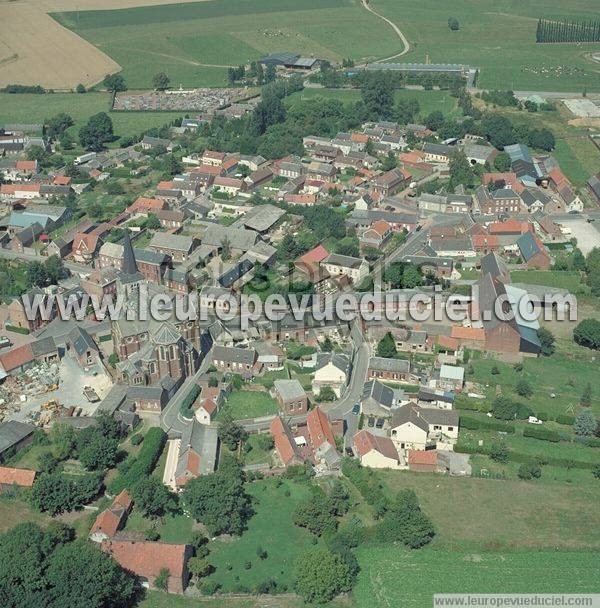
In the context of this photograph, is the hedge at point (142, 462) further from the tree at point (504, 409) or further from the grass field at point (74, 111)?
the grass field at point (74, 111)

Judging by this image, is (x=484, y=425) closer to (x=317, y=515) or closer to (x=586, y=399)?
(x=586, y=399)

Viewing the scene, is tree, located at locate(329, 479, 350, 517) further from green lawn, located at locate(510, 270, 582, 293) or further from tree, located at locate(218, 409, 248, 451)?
green lawn, located at locate(510, 270, 582, 293)

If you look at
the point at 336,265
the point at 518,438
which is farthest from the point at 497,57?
the point at 518,438

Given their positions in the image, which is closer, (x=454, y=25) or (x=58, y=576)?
(x=58, y=576)

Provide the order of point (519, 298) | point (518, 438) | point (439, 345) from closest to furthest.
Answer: point (518, 438), point (439, 345), point (519, 298)

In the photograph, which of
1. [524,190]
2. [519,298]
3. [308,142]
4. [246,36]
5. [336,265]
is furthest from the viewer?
[246,36]

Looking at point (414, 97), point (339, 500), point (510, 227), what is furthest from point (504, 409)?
Result: point (414, 97)

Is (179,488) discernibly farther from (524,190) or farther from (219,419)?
(524,190)

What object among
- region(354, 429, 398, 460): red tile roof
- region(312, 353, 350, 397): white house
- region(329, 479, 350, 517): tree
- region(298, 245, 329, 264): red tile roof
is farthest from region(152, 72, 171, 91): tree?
region(329, 479, 350, 517): tree
